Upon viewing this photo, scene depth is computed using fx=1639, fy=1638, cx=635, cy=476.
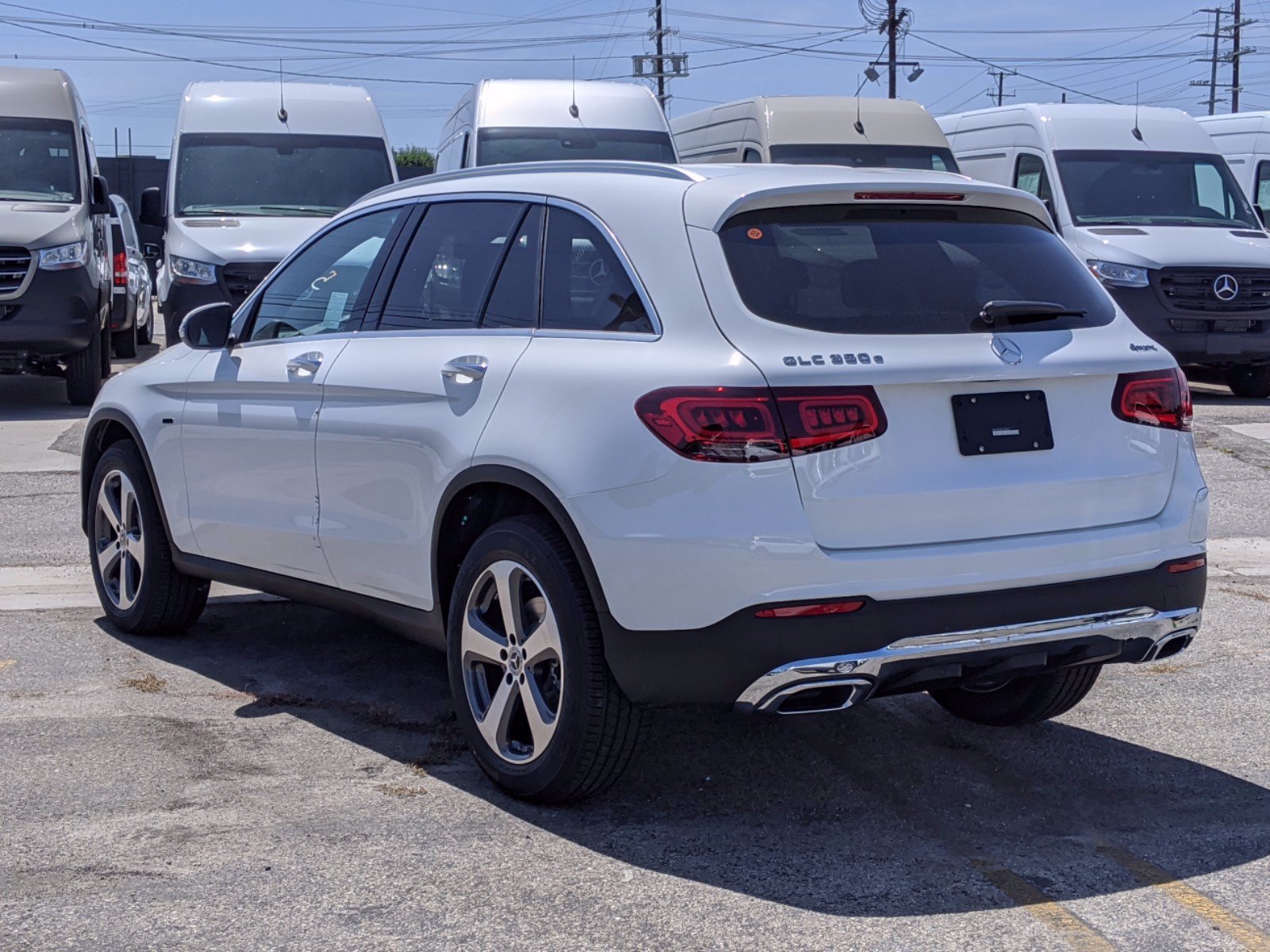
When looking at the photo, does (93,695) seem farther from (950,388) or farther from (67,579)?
(950,388)

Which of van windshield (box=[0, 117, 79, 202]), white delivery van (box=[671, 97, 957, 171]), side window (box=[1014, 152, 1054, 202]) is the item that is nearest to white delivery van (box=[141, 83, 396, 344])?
van windshield (box=[0, 117, 79, 202])

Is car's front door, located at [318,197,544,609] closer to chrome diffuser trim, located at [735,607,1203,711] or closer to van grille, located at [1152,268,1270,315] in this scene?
chrome diffuser trim, located at [735,607,1203,711]

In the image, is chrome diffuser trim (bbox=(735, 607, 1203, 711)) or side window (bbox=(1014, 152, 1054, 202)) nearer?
chrome diffuser trim (bbox=(735, 607, 1203, 711))

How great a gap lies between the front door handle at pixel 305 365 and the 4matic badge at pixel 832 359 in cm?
192

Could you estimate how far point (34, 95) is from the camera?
48.4ft

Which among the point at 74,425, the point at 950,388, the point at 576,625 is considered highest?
the point at 950,388

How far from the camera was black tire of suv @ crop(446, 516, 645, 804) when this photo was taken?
4.08m

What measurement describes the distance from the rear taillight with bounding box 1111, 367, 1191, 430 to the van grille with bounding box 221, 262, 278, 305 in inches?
403

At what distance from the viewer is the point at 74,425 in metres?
13.2

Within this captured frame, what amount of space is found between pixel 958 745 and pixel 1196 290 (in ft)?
34.2

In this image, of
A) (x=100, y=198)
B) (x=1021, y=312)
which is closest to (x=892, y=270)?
(x=1021, y=312)

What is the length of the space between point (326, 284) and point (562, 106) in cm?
998

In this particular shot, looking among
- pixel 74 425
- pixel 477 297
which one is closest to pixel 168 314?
pixel 74 425

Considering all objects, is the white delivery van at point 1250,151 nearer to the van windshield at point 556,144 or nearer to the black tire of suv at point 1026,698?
the van windshield at point 556,144
